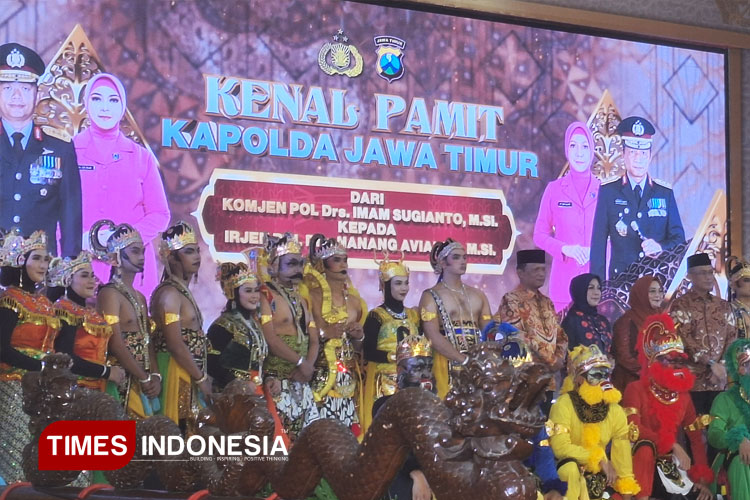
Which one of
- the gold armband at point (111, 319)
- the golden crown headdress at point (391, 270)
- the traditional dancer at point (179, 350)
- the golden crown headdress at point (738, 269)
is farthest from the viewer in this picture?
the golden crown headdress at point (738, 269)

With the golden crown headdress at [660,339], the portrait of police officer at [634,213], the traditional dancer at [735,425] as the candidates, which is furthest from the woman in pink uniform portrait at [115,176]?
the traditional dancer at [735,425]

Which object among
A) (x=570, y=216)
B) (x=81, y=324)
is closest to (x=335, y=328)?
(x=81, y=324)

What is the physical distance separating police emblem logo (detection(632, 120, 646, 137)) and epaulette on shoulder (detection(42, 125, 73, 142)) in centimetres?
379

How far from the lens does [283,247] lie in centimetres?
561

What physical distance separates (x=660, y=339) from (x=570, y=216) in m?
2.18

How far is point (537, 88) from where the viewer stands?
710 cm

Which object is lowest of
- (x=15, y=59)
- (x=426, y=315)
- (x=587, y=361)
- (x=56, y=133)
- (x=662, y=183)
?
(x=587, y=361)

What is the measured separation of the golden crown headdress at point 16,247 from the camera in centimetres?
494

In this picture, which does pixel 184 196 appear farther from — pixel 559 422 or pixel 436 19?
pixel 559 422

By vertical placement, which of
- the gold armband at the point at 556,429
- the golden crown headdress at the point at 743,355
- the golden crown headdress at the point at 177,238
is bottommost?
the gold armband at the point at 556,429

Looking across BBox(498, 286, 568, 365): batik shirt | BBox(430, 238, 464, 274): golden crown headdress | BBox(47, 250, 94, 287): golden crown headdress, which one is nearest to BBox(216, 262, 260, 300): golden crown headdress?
BBox(47, 250, 94, 287): golden crown headdress

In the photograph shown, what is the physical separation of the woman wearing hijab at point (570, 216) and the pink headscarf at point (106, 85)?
276cm

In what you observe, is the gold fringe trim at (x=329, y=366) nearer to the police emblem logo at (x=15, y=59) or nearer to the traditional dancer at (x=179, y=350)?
the traditional dancer at (x=179, y=350)

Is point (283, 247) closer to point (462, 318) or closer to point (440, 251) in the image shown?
point (440, 251)
